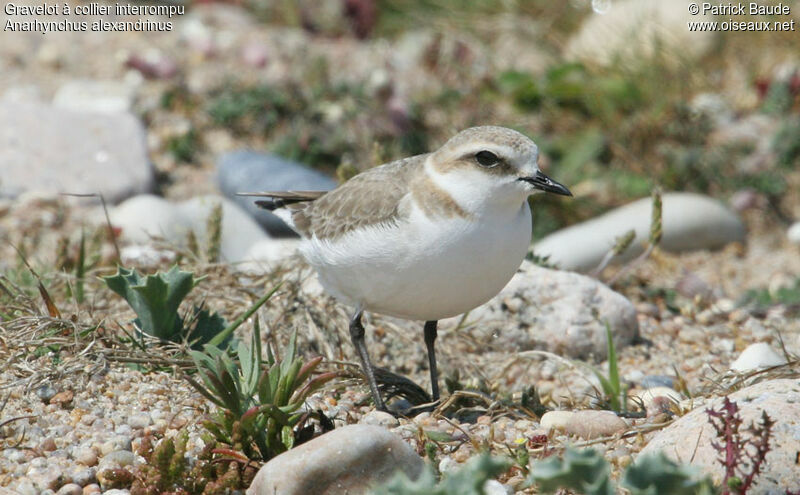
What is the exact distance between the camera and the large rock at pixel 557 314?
4809 millimetres

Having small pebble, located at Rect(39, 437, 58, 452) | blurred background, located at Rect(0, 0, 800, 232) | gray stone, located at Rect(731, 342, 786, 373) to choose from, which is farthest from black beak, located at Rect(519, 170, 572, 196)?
blurred background, located at Rect(0, 0, 800, 232)

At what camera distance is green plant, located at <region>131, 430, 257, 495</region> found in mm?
2934

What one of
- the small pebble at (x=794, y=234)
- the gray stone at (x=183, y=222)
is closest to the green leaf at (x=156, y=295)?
the gray stone at (x=183, y=222)

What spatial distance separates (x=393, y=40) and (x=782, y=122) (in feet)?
11.3

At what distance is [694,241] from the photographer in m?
6.50

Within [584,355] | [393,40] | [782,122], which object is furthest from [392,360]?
[393,40]

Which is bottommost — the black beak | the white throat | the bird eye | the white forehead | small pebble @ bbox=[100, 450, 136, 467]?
small pebble @ bbox=[100, 450, 136, 467]

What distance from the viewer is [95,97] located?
24.3 ft

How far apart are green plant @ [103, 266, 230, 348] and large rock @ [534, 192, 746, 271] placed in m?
2.66

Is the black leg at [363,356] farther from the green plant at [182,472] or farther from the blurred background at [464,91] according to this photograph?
the blurred background at [464,91]

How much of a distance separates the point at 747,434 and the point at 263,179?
158 inches

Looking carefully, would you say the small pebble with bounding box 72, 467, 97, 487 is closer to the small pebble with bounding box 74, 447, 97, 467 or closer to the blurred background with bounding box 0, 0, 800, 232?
the small pebble with bounding box 74, 447, 97, 467

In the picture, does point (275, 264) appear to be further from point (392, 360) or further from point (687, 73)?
Answer: point (687, 73)

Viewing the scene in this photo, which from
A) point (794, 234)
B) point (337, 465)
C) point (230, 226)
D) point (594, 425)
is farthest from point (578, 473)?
point (794, 234)
